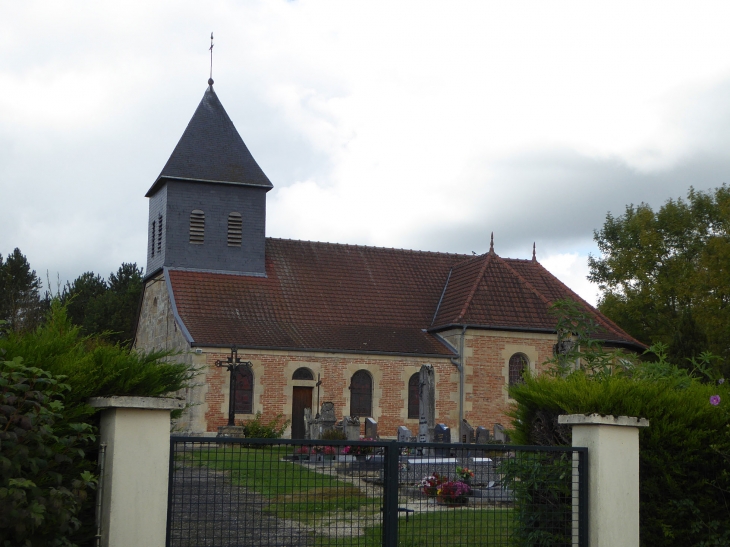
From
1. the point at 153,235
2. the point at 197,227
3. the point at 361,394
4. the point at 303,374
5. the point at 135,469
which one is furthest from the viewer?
the point at 153,235

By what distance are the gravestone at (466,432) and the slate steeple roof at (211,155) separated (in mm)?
11656

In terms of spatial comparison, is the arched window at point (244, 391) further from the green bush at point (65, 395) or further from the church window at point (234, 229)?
the green bush at point (65, 395)

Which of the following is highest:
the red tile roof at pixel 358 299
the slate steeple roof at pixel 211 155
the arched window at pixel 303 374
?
the slate steeple roof at pixel 211 155

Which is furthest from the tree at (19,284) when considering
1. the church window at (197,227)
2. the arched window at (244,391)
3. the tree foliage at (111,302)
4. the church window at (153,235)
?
the arched window at (244,391)

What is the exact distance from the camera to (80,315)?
5534cm

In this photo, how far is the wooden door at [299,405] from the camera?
29.3m

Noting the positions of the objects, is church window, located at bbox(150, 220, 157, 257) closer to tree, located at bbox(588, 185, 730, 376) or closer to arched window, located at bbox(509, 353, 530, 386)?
arched window, located at bbox(509, 353, 530, 386)

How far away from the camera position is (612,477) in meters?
6.87

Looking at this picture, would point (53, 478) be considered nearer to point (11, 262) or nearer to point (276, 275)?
point (276, 275)

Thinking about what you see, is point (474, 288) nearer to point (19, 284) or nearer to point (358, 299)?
point (358, 299)

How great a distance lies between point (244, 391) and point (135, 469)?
2333cm

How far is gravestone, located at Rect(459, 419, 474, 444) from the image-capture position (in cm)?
2753

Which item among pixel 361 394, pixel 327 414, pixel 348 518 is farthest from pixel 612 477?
pixel 361 394

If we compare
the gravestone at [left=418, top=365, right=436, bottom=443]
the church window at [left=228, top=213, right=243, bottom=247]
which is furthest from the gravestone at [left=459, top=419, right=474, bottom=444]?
the church window at [left=228, top=213, right=243, bottom=247]
